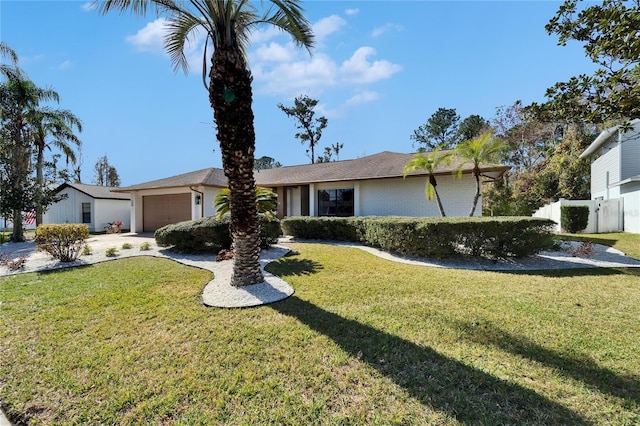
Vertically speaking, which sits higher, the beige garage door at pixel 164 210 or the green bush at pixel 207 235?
the beige garage door at pixel 164 210

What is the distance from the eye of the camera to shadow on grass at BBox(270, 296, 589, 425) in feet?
8.75

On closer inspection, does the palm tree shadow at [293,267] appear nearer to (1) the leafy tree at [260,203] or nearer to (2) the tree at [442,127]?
(1) the leafy tree at [260,203]

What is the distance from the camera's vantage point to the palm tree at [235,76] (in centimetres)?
583

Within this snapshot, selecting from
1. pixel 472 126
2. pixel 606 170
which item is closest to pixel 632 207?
pixel 606 170

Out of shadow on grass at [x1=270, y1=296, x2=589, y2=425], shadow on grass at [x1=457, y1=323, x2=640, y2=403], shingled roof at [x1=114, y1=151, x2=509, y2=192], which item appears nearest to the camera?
shadow on grass at [x1=270, y1=296, x2=589, y2=425]

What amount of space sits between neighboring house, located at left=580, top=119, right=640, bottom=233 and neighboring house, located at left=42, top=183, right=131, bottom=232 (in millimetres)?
33186

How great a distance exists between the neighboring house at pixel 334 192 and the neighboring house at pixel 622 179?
701 centimetres

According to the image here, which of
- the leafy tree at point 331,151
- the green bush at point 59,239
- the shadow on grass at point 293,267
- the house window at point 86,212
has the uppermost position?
the leafy tree at point 331,151

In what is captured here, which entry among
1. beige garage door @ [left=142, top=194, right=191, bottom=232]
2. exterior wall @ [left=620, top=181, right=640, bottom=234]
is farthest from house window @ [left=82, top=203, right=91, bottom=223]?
exterior wall @ [left=620, top=181, right=640, bottom=234]

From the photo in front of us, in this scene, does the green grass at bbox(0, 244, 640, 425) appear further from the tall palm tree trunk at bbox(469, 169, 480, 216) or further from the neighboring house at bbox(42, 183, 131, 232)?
the neighboring house at bbox(42, 183, 131, 232)

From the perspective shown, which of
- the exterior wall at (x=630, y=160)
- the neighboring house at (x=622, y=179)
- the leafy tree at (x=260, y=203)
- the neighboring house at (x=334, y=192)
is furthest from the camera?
the exterior wall at (x=630, y=160)

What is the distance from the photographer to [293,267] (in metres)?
8.41

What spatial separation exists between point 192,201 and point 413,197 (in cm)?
1296

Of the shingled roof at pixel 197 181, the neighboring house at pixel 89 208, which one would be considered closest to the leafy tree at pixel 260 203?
the shingled roof at pixel 197 181
